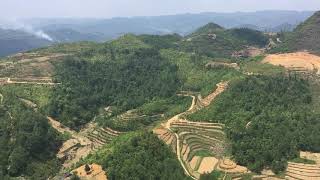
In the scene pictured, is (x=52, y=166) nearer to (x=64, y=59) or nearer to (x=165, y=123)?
(x=165, y=123)

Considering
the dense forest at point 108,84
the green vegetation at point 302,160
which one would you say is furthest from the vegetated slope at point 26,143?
the green vegetation at point 302,160

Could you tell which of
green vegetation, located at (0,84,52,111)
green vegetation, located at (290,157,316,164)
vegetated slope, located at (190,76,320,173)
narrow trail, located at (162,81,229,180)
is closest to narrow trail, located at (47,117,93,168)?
green vegetation, located at (0,84,52,111)

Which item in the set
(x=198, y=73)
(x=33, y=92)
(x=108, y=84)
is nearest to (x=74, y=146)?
(x=33, y=92)

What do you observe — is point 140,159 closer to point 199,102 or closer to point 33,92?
point 199,102

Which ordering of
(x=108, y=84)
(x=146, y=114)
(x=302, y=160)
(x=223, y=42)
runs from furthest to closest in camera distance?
(x=223, y=42), (x=108, y=84), (x=146, y=114), (x=302, y=160)

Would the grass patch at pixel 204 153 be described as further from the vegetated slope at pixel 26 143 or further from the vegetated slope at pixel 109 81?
the vegetated slope at pixel 109 81
